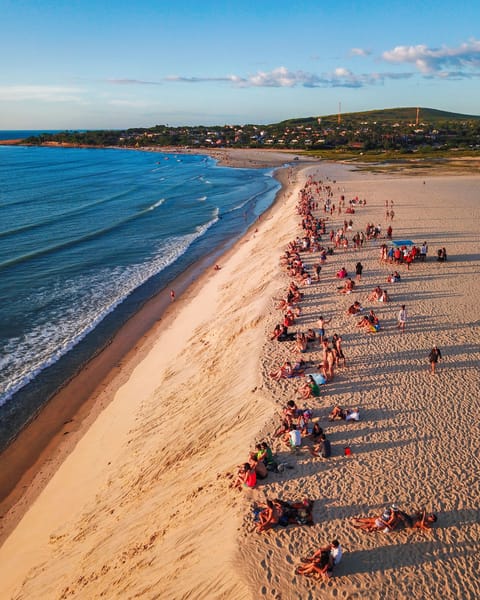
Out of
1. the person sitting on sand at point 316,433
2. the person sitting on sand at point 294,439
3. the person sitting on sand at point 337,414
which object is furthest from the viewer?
the person sitting on sand at point 337,414

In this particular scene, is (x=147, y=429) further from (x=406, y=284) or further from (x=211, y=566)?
Result: (x=406, y=284)

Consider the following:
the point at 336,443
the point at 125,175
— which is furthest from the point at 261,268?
the point at 125,175

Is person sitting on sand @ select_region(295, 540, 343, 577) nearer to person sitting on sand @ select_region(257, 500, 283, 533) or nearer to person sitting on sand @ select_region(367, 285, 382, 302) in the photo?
person sitting on sand @ select_region(257, 500, 283, 533)

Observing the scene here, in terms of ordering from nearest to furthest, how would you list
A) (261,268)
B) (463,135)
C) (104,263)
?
(261,268)
(104,263)
(463,135)

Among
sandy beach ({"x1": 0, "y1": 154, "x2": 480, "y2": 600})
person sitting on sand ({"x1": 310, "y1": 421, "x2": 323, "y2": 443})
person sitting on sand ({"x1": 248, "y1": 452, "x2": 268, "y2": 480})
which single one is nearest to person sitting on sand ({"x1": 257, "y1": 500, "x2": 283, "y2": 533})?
sandy beach ({"x1": 0, "y1": 154, "x2": 480, "y2": 600})

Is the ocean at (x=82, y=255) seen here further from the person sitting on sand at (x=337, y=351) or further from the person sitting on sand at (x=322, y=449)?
the person sitting on sand at (x=337, y=351)

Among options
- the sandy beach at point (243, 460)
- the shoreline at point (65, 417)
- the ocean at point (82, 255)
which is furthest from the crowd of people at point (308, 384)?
the ocean at point (82, 255)
